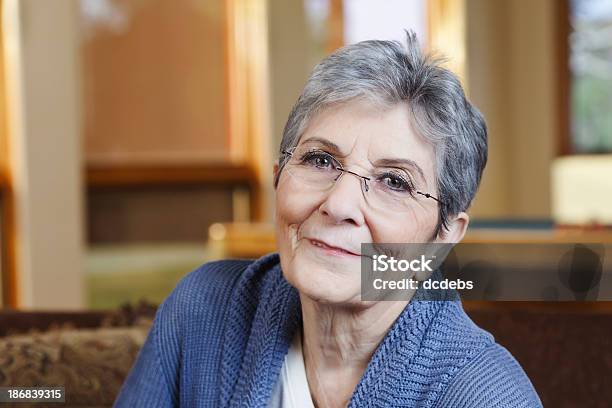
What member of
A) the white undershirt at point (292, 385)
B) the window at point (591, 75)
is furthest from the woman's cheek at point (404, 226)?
the window at point (591, 75)

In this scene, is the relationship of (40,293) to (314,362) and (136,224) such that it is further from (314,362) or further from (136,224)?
(314,362)

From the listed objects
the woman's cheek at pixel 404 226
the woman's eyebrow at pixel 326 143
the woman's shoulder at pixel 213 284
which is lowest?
the woman's shoulder at pixel 213 284

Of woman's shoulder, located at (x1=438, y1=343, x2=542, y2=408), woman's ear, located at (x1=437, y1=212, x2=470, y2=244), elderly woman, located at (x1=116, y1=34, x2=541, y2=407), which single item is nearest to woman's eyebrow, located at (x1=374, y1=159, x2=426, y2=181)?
elderly woman, located at (x1=116, y1=34, x2=541, y2=407)

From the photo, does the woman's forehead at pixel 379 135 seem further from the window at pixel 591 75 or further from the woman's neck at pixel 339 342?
the window at pixel 591 75

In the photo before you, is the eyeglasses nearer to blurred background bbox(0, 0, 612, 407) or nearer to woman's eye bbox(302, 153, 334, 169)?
woman's eye bbox(302, 153, 334, 169)

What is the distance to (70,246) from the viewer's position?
4781 millimetres

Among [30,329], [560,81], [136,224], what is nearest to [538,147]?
[560,81]

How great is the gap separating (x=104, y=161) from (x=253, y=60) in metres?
1.15

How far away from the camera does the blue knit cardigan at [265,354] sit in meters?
1.17

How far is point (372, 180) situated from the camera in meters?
1.17

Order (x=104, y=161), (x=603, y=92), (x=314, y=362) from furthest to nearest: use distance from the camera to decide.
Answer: (x=603, y=92) < (x=104, y=161) < (x=314, y=362)

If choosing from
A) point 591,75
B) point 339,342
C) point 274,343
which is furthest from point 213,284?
point 591,75

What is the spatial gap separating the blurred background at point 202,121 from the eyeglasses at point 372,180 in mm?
2453

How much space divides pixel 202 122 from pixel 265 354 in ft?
14.2
